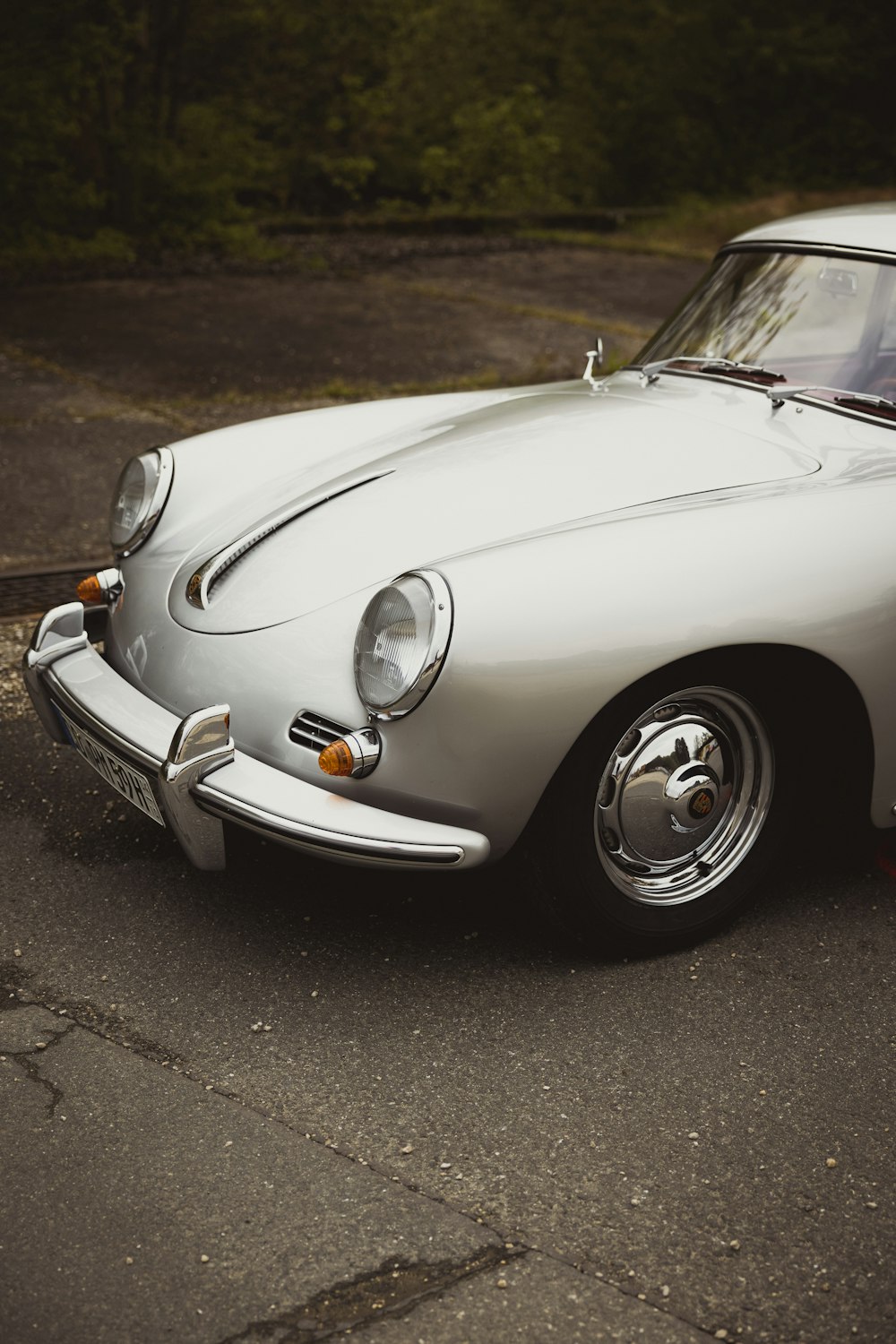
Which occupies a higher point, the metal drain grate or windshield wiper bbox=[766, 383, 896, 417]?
windshield wiper bbox=[766, 383, 896, 417]

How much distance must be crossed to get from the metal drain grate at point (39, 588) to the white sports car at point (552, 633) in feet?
4.36

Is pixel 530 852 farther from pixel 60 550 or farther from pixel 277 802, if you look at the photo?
pixel 60 550

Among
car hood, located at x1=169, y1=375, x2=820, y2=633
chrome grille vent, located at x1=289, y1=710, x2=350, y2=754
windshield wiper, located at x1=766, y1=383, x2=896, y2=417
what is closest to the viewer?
chrome grille vent, located at x1=289, y1=710, x2=350, y2=754

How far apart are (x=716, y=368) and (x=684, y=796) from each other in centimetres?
139

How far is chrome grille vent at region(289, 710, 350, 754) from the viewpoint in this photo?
8.61 ft

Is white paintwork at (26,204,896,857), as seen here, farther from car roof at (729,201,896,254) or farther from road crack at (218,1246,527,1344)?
road crack at (218,1246,527,1344)

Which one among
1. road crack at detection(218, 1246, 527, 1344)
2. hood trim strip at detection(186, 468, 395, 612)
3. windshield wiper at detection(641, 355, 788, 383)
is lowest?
road crack at detection(218, 1246, 527, 1344)

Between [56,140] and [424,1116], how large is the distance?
10244 mm

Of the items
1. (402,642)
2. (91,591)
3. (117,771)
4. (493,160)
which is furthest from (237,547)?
(493,160)

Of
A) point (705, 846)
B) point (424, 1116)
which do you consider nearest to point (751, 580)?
point (705, 846)

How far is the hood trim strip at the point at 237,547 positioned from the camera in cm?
303

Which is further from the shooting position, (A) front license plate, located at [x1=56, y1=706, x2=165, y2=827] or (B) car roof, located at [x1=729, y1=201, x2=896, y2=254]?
(B) car roof, located at [x1=729, y1=201, x2=896, y2=254]

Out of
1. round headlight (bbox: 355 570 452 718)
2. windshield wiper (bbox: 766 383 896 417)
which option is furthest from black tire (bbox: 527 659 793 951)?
windshield wiper (bbox: 766 383 896 417)

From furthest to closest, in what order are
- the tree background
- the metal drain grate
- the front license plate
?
the tree background < the metal drain grate < the front license plate
